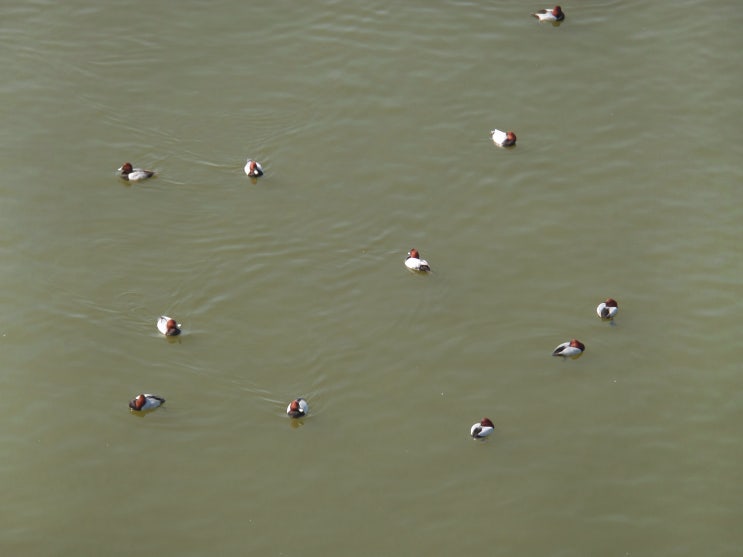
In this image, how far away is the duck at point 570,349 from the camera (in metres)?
18.0

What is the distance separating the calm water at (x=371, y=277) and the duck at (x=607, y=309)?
226 millimetres

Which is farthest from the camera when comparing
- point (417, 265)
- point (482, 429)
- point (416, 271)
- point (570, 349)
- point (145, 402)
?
point (416, 271)

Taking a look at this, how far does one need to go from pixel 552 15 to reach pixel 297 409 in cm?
1098

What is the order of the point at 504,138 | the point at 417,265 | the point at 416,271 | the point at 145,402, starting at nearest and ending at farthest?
1. the point at 145,402
2. the point at 417,265
3. the point at 416,271
4. the point at 504,138

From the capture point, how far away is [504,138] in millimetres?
21125

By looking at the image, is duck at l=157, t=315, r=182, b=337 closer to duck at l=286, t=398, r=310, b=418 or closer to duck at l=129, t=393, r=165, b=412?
duck at l=129, t=393, r=165, b=412

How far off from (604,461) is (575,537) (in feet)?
4.54

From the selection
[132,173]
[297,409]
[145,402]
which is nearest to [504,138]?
[132,173]

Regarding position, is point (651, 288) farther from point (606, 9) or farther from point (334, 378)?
point (606, 9)

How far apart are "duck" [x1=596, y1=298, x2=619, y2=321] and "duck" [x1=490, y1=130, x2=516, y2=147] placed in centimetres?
407

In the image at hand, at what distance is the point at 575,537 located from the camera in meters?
15.9

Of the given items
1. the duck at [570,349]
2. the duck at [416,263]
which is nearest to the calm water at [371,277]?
the duck at [570,349]

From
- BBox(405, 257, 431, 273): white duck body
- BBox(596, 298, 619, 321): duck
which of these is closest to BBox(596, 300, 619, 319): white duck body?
BBox(596, 298, 619, 321): duck

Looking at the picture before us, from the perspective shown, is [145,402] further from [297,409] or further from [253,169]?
[253,169]
